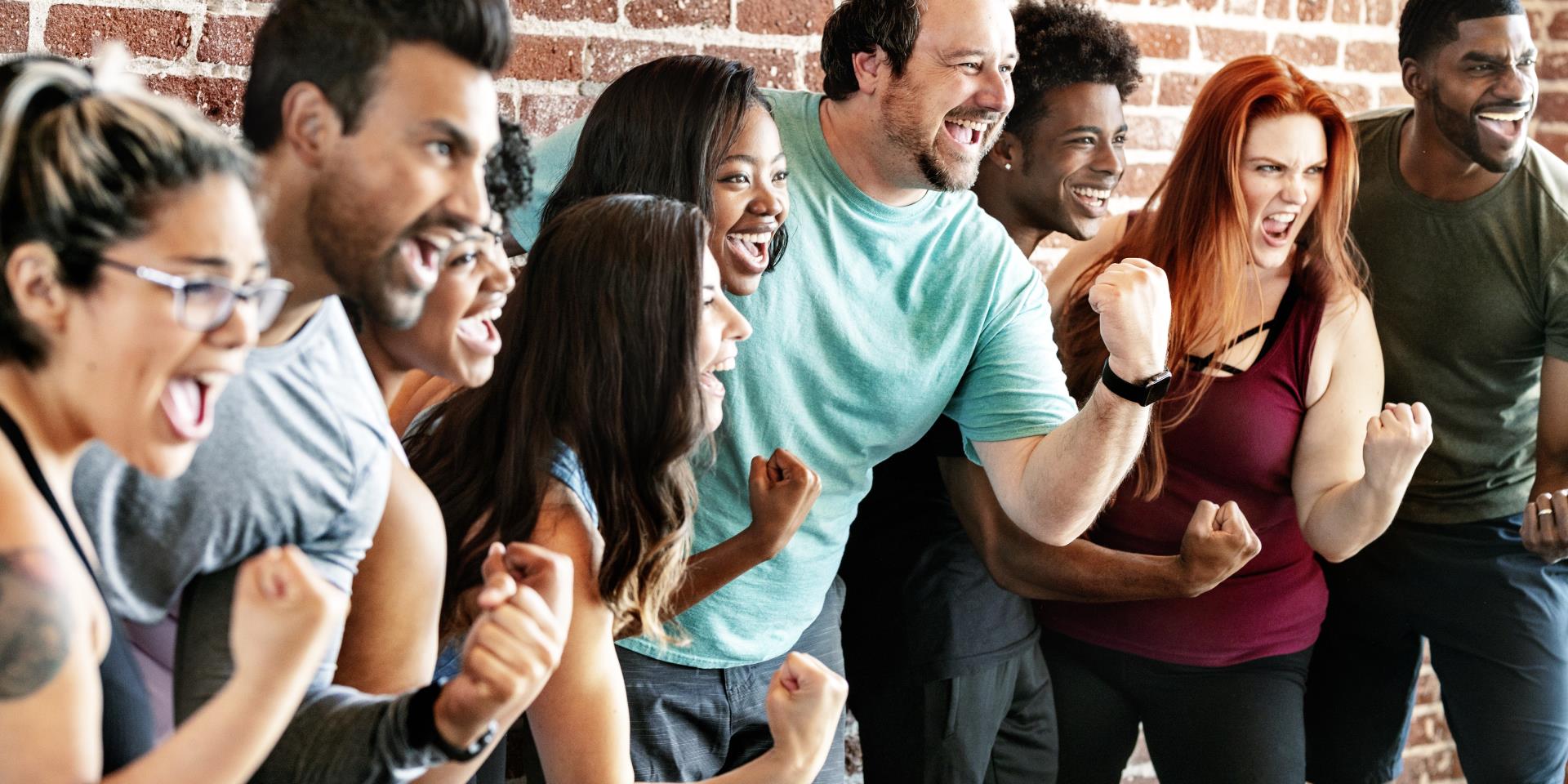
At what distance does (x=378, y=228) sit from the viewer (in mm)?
743

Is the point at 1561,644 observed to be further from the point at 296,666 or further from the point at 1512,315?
the point at 296,666

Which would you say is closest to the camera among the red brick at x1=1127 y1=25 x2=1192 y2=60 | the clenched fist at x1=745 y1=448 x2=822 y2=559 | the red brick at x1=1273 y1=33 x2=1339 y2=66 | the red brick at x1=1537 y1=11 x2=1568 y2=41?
the clenched fist at x1=745 y1=448 x2=822 y2=559

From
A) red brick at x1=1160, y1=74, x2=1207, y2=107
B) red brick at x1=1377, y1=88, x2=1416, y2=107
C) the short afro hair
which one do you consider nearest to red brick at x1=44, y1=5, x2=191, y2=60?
the short afro hair

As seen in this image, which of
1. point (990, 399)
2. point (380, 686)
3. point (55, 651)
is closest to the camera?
point (55, 651)

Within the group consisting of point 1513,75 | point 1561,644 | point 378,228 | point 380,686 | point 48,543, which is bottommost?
point 1561,644

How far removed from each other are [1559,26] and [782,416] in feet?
5.84

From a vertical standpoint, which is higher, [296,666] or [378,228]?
[378,228]

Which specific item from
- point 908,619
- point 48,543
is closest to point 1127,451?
point 908,619

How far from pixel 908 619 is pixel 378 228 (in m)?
0.98

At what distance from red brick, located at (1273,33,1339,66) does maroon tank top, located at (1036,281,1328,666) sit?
2.22 ft

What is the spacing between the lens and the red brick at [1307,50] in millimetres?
2219

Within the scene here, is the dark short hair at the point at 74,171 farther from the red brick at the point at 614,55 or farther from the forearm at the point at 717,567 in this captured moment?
the red brick at the point at 614,55

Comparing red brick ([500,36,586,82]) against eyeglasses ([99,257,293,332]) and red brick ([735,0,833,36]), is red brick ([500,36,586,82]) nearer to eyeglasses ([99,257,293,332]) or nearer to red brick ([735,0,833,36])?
red brick ([735,0,833,36])

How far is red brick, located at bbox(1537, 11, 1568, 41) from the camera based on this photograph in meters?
2.49
